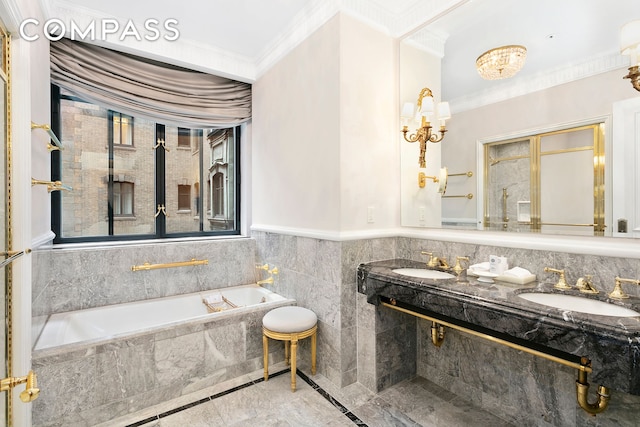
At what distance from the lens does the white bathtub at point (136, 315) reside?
205 cm

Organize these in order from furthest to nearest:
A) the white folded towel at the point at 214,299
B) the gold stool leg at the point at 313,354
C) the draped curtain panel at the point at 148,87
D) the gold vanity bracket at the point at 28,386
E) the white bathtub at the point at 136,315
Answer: the white folded towel at the point at 214,299, the draped curtain panel at the point at 148,87, the gold stool leg at the point at 313,354, the white bathtub at the point at 136,315, the gold vanity bracket at the point at 28,386

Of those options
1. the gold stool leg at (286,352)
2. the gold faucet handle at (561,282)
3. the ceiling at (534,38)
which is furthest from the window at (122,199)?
the gold faucet handle at (561,282)

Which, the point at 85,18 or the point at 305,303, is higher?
the point at 85,18

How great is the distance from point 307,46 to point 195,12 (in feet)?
2.91

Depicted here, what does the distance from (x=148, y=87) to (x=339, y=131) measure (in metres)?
1.84

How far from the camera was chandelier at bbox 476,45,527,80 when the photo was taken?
1.75 metres

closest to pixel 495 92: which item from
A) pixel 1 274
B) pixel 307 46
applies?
pixel 307 46

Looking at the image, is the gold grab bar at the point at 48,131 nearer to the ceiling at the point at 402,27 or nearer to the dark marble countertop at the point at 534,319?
the ceiling at the point at 402,27

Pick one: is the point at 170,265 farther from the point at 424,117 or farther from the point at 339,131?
the point at 424,117

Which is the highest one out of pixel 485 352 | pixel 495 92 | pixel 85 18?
pixel 85 18

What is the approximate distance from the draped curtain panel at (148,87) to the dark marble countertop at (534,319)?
226 cm

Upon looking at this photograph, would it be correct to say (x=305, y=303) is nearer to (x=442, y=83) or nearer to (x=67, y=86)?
(x=442, y=83)

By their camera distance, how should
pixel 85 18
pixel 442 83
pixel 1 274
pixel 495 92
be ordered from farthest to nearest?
pixel 85 18 < pixel 442 83 < pixel 495 92 < pixel 1 274

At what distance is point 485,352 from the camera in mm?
1889
